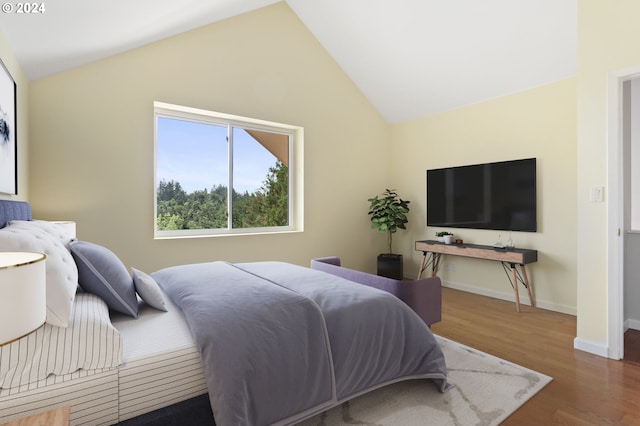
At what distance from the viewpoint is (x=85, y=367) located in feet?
4.13

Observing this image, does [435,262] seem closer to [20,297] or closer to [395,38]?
[395,38]

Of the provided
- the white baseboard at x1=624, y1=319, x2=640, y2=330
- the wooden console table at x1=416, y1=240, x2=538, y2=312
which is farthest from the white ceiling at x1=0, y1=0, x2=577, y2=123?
the white baseboard at x1=624, y1=319, x2=640, y2=330

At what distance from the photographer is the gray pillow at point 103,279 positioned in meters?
1.68

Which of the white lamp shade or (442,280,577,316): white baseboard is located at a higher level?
the white lamp shade

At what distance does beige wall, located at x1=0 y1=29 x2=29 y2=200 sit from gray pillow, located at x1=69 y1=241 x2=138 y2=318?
3.39ft

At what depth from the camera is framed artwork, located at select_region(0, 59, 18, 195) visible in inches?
81.0

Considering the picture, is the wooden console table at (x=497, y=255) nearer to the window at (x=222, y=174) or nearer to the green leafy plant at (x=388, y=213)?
the green leafy plant at (x=388, y=213)

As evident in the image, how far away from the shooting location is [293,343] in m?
1.54

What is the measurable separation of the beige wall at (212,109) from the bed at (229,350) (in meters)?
1.19

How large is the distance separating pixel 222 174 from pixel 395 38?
269cm

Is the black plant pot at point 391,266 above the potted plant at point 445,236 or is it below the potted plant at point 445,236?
below

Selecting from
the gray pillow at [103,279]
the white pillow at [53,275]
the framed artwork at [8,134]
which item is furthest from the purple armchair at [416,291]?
the framed artwork at [8,134]

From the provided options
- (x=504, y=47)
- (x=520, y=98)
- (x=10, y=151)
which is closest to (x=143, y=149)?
(x=10, y=151)

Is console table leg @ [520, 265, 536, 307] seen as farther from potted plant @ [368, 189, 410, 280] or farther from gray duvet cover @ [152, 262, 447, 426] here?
gray duvet cover @ [152, 262, 447, 426]
